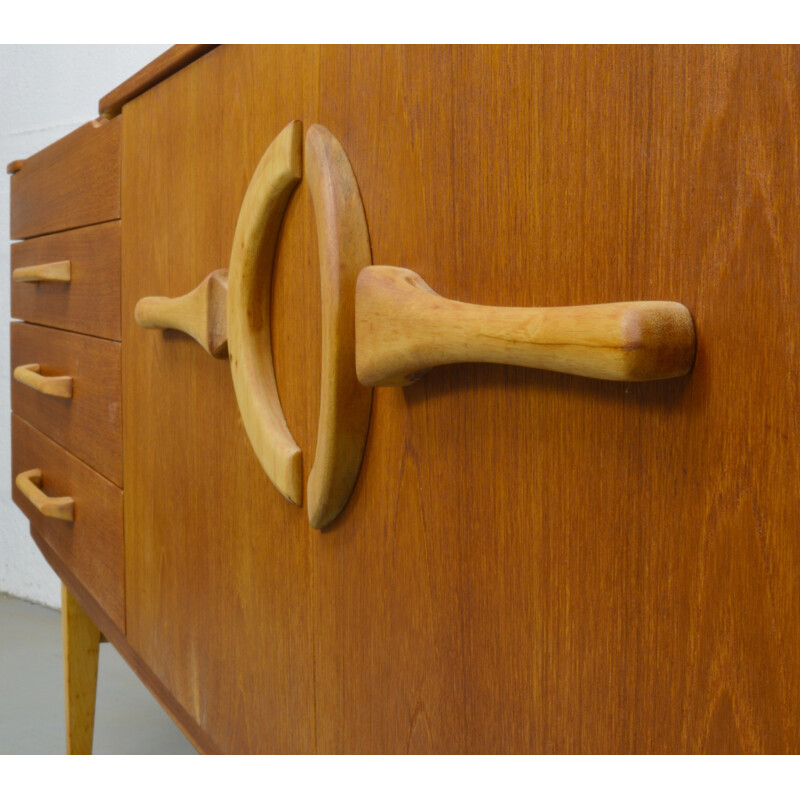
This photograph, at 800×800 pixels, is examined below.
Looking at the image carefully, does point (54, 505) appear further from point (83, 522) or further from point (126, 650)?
point (126, 650)

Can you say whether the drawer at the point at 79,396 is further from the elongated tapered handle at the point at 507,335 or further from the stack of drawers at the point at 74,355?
the elongated tapered handle at the point at 507,335

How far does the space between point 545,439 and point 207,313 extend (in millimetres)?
266

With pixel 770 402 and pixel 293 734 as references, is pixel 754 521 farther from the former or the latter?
pixel 293 734

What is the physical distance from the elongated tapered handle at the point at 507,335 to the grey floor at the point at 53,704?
1.21 metres

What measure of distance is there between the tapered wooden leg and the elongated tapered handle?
2.96ft

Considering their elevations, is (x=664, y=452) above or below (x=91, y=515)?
above

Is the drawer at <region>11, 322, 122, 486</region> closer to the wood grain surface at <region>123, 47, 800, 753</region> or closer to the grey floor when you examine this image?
the wood grain surface at <region>123, 47, 800, 753</region>

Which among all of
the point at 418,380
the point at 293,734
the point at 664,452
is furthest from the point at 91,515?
the point at 664,452

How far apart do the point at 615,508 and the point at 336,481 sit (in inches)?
6.4

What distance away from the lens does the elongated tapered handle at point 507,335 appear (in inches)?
9.1

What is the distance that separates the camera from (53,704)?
1548mm

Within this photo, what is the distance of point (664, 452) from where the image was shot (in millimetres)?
249

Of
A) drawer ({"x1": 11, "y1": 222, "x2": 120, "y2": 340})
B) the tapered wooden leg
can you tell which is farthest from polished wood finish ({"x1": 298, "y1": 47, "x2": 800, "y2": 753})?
the tapered wooden leg

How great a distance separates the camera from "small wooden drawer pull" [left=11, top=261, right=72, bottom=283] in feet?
2.73
